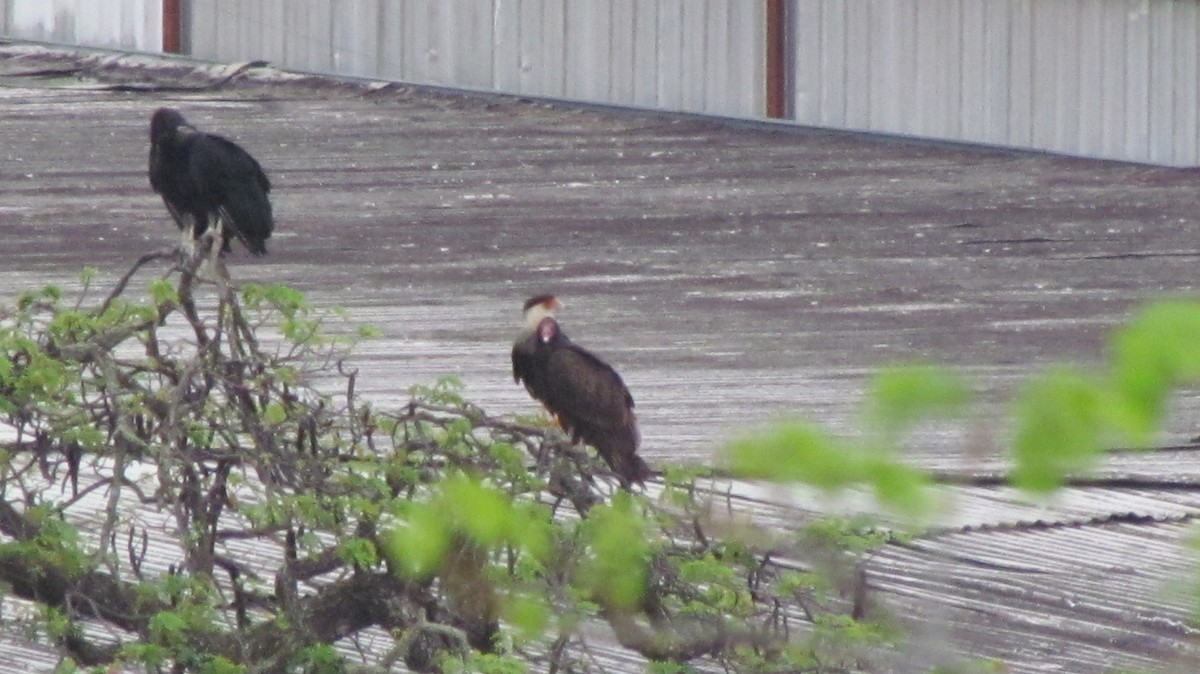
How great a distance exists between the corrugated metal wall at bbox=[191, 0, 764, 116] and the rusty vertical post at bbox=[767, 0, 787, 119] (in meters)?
0.09

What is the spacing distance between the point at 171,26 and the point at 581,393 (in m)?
13.0

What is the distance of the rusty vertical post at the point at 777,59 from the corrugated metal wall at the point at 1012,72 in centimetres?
10

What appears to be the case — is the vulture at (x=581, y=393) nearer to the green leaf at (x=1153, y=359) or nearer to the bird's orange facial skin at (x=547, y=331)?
the bird's orange facial skin at (x=547, y=331)

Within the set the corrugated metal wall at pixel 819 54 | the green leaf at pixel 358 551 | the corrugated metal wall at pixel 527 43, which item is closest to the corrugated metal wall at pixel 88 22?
the corrugated metal wall at pixel 819 54

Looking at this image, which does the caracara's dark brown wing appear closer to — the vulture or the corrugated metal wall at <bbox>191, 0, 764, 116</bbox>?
the vulture

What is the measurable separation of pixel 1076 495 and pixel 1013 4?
10363 millimetres

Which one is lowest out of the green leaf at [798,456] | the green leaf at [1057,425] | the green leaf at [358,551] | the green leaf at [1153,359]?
the green leaf at [358,551]

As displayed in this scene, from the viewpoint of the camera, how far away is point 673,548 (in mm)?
3676

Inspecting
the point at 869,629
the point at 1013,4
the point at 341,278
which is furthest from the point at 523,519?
the point at 1013,4

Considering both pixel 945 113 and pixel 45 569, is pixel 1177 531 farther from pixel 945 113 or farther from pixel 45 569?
pixel 945 113

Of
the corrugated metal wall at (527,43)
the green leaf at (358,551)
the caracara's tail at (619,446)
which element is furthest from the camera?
the corrugated metal wall at (527,43)

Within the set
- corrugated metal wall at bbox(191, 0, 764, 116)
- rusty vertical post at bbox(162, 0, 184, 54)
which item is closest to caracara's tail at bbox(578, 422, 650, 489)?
corrugated metal wall at bbox(191, 0, 764, 116)

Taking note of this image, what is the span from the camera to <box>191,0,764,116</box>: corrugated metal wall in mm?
17016

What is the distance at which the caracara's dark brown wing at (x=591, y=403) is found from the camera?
5.86 m
